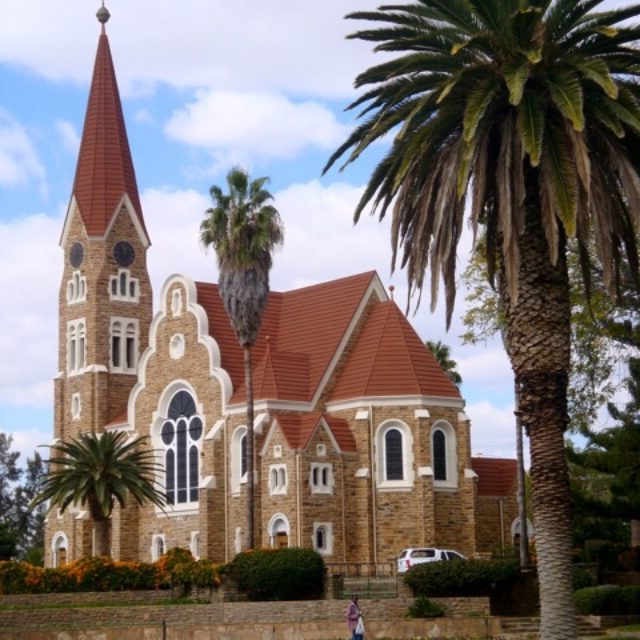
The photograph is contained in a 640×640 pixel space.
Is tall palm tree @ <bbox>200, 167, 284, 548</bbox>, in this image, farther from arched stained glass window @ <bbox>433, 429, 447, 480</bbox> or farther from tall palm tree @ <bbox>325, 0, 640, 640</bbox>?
tall palm tree @ <bbox>325, 0, 640, 640</bbox>

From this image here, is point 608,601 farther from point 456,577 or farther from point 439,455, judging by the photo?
point 439,455

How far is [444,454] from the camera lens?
2233 inches

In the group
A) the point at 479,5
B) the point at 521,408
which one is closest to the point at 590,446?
the point at 521,408

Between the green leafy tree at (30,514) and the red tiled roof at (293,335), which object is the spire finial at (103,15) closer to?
the red tiled roof at (293,335)

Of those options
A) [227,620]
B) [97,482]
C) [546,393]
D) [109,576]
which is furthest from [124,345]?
[546,393]

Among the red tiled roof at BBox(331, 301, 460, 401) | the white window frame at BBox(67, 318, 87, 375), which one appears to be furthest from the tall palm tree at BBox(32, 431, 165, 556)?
the white window frame at BBox(67, 318, 87, 375)

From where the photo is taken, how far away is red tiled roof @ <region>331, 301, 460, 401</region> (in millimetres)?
56344

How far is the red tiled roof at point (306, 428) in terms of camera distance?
177 feet

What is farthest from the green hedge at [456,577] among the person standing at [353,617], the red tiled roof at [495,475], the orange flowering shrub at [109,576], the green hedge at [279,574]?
the red tiled roof at [495,475]

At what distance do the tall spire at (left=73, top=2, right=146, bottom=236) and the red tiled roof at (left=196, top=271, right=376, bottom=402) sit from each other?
32.2ft

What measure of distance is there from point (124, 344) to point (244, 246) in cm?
1942

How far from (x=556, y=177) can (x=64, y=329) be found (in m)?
48.5

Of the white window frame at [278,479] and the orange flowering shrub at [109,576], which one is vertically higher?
the white window frame at [278,479]

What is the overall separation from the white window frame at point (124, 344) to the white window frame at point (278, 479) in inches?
648
